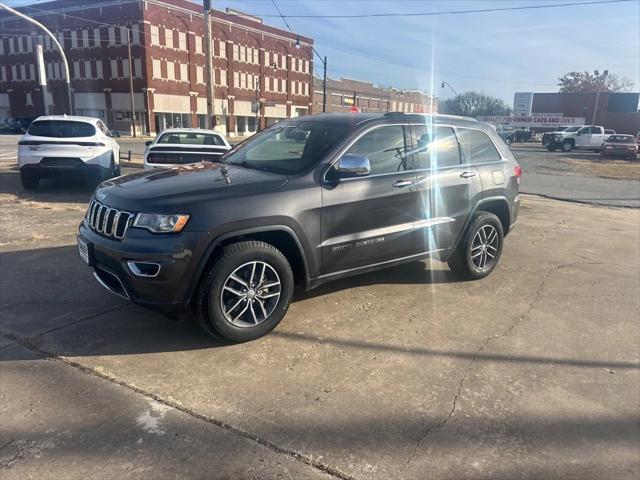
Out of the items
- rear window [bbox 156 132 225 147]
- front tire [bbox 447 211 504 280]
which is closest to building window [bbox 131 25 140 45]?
rear window [bbox 156 132 225 147]

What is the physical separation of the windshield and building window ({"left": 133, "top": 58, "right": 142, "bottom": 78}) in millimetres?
54032

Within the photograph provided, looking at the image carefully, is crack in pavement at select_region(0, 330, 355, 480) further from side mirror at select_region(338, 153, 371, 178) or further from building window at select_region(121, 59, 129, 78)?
building window at select_region(121, 59, 129, 78)

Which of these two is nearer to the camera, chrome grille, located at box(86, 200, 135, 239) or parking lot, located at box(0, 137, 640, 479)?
parking lot, located at box(0, 137, 640, 479)

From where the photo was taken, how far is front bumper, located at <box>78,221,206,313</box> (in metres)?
3.43

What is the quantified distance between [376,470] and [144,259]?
2014mm

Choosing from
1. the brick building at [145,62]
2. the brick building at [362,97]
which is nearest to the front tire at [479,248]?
the brick building at [145,62]

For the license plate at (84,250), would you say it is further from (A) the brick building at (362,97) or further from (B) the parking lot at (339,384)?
(A) the brick building at (362,97)

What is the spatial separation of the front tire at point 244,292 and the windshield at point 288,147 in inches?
32.4

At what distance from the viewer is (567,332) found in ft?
14.4

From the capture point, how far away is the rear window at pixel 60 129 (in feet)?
32.7

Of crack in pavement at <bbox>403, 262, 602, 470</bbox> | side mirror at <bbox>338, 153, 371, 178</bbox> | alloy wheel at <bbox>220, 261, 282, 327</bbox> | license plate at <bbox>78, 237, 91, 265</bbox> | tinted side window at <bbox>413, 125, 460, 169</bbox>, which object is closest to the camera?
crack in pavement at <bbox>403, 262, 602, 470</bbox>

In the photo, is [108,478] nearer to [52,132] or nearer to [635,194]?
[52,132]

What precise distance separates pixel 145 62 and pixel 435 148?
54236 millimetres

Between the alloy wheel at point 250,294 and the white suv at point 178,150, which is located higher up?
the white suv at point 178,150
